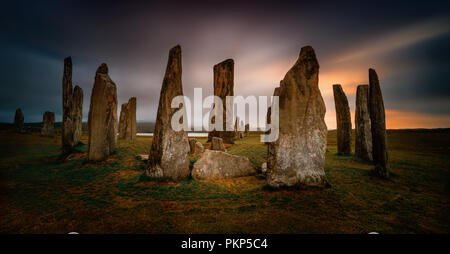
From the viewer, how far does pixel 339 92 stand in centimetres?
1196

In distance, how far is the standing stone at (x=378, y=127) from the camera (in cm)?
646

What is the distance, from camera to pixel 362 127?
9.82 meters

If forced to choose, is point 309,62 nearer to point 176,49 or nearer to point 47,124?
point 176,49

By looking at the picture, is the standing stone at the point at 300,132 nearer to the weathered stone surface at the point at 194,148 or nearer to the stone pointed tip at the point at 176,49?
the stone pointed tip at the point at 176,49

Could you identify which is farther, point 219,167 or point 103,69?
point 103,69

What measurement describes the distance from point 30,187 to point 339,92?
15.9m

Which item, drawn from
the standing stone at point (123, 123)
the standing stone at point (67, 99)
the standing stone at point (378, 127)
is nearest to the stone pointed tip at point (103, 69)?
the standing stone at point (67, 99)

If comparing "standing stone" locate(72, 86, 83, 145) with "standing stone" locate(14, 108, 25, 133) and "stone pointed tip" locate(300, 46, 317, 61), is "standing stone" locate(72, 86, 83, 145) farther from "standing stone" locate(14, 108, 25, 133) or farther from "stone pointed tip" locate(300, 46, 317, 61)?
"standing stone" locate(14, 108, 25, 133)

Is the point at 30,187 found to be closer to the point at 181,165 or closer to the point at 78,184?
the point at 78,184

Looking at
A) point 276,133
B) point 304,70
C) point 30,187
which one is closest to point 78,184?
point 30,187

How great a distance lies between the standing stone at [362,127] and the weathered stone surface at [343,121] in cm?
156

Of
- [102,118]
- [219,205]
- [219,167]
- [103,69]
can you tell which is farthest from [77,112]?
[219,205]

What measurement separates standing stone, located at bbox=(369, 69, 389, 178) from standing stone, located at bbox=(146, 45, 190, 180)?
704 centimetres

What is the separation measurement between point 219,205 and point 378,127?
259 inches
